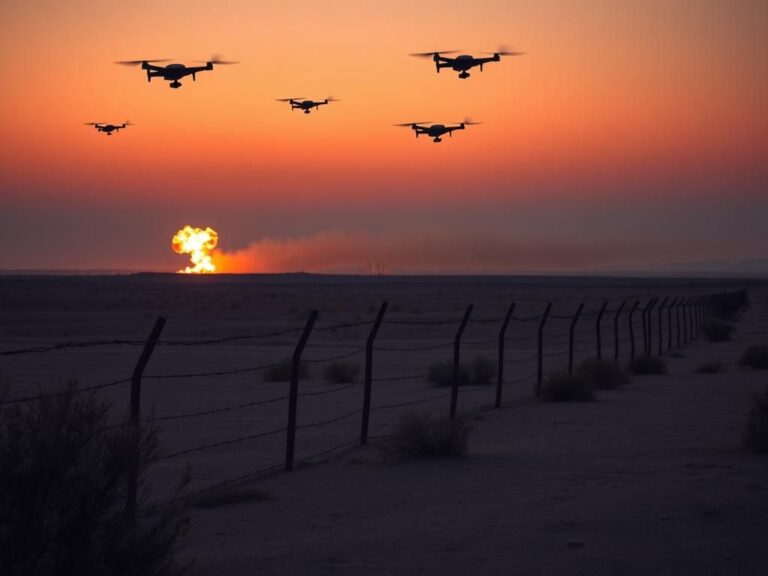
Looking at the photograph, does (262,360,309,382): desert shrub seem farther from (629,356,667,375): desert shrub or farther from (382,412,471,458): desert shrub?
(382,412,471,458): desert shrub

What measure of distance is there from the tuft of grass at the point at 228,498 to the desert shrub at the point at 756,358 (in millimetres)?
20716

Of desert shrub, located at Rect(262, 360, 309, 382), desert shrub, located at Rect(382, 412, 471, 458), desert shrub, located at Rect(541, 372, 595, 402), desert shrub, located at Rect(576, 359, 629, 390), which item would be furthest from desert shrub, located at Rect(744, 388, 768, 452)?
desert shrub, located at Rect(262, 360, 309, 382)

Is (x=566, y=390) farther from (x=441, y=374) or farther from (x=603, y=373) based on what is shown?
(x=441, y=374)

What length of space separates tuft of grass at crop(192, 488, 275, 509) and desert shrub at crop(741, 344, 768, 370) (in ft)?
68.0

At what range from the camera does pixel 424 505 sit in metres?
10.1

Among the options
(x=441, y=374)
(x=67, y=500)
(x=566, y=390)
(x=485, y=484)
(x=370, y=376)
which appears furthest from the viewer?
(x=441, y=374)

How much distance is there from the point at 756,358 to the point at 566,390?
35.5 feet

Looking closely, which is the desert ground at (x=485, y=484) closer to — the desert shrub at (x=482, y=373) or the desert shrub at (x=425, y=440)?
the desert shrub at (x=425, y=440)

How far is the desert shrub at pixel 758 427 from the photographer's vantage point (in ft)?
41.4

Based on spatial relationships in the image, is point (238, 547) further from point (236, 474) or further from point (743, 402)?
point (743, 402)

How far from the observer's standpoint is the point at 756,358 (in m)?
28.4

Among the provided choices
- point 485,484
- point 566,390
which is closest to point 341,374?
point 566,390

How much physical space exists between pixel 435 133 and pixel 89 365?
30925 millimetres

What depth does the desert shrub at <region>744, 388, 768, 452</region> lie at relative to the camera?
12625 mm
